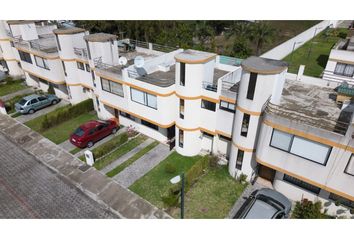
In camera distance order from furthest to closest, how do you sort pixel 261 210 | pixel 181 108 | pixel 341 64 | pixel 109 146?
pixel 341 64 → pixel 109 146 → pixel 181 108 → pixel 261 210

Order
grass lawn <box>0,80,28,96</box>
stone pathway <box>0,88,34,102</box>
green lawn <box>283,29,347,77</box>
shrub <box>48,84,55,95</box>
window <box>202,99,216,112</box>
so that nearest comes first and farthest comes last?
window <box>202,99,216,112</box>
stone pathway <box>0,88,34,102</box>
shrub <box>48,84,55,95</box>
grass lawn <box>0,80,28,96</box>
green lawn <box>283,29,347,77</box>

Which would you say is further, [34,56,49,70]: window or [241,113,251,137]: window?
[34,56,49,70]: window

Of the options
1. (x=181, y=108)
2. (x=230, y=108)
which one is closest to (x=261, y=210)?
(x=230, y=108)

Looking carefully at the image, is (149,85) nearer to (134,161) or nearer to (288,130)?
(134,161)

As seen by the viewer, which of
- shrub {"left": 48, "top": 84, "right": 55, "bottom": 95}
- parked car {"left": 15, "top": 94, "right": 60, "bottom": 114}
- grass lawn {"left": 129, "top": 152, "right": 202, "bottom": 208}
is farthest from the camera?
shrub {"left": 48, "top": 84, "right": 55, "bottom": 95}

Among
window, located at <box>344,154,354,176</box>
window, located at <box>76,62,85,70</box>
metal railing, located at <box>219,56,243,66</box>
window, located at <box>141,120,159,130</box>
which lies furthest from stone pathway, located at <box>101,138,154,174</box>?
window, located at <box>344,154,354,176</box>

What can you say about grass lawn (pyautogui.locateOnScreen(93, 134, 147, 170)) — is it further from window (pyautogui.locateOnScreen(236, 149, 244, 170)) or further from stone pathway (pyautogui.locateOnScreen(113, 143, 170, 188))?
window (pyautogui.locateOnScreen(236, 149, 244, 170))

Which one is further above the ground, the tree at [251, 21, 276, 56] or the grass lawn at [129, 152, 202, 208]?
the tree at [251, 21, 276, 56]

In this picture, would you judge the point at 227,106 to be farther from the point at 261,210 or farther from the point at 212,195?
the point at 261,210
